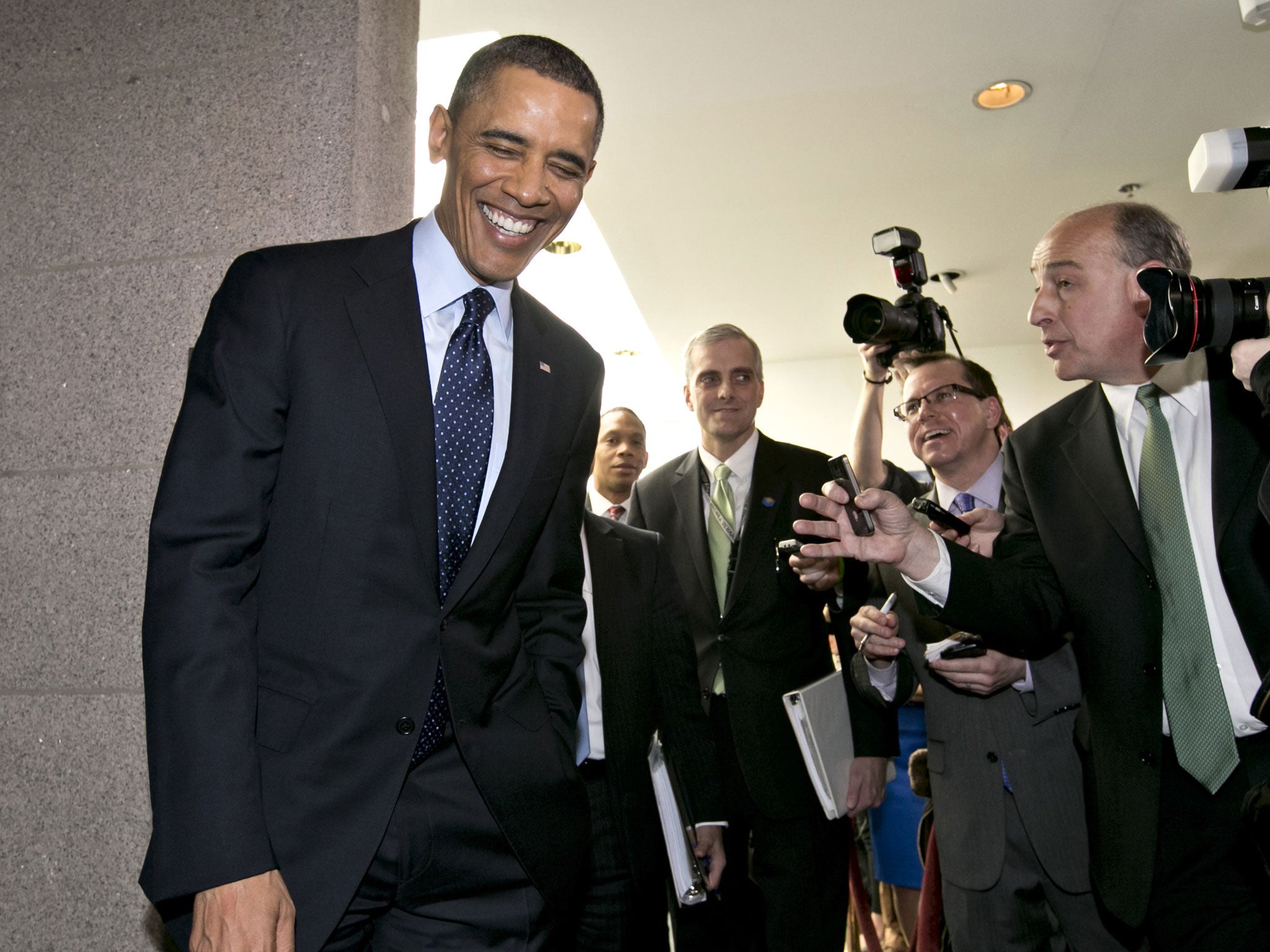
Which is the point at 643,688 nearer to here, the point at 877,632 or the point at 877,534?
the point at 877,632

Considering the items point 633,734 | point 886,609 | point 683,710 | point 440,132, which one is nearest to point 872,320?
point 886,609

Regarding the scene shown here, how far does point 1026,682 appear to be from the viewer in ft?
6.81

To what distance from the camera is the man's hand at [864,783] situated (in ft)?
8.16

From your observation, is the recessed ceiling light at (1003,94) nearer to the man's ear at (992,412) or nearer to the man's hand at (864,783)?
the man's ear at (992,412)

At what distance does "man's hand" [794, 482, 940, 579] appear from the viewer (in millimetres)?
1678

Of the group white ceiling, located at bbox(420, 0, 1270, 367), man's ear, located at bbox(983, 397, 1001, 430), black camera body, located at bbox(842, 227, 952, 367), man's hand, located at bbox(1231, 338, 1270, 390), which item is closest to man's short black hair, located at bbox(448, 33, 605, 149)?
man's hand, located at bbox(1231, 338, 1270, 390)

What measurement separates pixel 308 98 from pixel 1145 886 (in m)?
1.99

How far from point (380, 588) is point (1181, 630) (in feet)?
4.36

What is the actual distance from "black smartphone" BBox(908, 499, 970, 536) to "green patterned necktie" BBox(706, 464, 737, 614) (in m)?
0.68

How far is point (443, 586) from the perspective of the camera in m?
1.09

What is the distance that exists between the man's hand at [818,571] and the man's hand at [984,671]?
32cm

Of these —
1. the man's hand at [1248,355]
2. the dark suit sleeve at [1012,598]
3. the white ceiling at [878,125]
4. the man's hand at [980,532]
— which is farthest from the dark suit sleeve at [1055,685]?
the white ceiling at [878,125]

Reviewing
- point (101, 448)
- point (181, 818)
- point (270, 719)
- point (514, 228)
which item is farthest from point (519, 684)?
point (101, 448)

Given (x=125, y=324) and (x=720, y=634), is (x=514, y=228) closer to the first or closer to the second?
(x=125, y=324)
